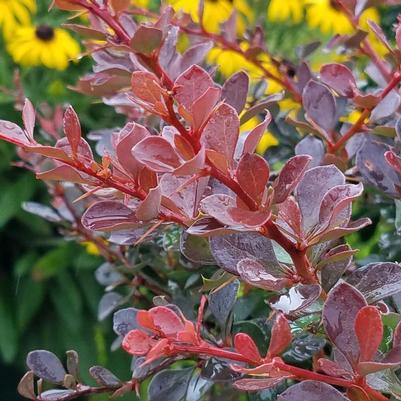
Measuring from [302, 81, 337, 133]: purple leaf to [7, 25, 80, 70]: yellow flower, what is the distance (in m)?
2.04

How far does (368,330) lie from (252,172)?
12 cm

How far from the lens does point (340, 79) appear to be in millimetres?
849

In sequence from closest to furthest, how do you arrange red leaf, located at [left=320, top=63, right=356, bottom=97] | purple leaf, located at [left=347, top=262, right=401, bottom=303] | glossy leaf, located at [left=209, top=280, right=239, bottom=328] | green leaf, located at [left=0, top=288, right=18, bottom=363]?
purple leaf, located at [left=347, top=262, right=401, bottom=303] → glossy leaf, located at [left=209, top=280, right=239, bottom=328] → red leaf, located at [left=320, top=63, right=356, bottom=97] → green leaf, located at [left=0, top=288, right=18, bottom=363]

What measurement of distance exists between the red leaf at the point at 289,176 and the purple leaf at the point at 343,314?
2.9 inches

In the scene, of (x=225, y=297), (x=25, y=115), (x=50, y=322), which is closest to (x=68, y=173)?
(x=25, y=115)

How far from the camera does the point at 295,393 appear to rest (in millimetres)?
540

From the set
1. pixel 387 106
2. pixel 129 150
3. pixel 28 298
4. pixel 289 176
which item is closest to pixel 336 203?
pixel 289 176

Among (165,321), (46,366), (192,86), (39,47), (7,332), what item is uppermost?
(192,86)

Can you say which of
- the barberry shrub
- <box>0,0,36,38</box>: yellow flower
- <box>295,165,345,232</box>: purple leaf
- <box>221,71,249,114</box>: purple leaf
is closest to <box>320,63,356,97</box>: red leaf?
the barberry shrub

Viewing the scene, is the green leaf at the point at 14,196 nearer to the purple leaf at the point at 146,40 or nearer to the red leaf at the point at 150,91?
→ the purple leaf at the point at 146,40

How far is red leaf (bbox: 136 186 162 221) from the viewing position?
1.80ft

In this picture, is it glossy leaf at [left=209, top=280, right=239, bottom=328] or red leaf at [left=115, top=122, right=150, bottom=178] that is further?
glossy leaf at [left=209, top=280, right=239, bottom=328]

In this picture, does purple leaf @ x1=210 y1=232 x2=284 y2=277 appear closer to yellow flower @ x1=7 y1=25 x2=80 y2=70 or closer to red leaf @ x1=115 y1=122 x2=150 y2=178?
red leaf @ x1=115 y1=122 x2=150 y2=178

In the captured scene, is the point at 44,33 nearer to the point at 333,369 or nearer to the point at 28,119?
the point at 28,119
